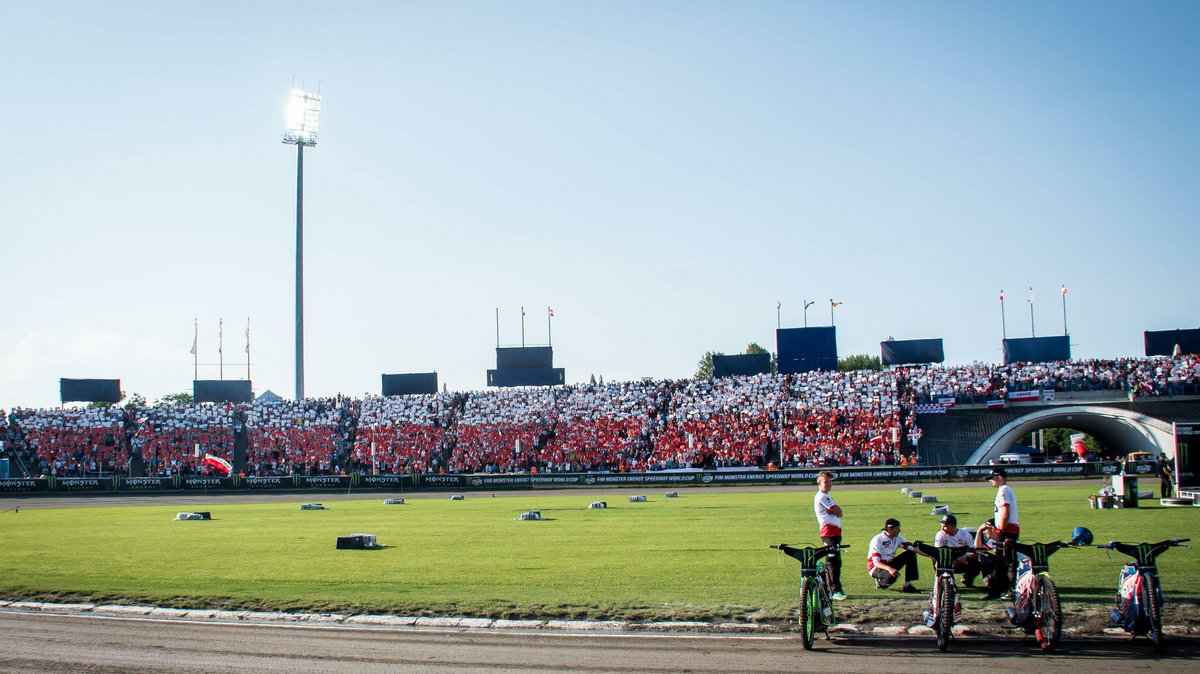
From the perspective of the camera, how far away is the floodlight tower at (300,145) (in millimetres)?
69062

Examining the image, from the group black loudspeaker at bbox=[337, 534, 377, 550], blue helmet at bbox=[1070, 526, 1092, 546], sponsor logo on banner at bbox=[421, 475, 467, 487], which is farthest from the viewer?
sponsor logo on banner at bbox=[421, 475, 467, 487]

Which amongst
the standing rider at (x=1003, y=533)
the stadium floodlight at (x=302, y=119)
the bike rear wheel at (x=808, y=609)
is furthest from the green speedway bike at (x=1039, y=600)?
the stadium floodlight at (x=302, y=119)

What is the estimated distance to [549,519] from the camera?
29719 millimetres

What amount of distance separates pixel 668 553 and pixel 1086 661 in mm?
9919

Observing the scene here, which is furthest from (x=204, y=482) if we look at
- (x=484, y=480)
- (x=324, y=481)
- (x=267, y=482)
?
(x=484, y=480)

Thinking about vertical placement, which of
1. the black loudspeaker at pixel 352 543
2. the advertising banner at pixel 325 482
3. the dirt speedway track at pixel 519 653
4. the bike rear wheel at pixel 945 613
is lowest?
the advertising banner at pixel 325 482

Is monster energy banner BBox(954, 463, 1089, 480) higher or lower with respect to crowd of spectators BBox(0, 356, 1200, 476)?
lower

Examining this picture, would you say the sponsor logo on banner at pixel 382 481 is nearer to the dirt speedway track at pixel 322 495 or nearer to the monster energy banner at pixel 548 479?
the monster energy banner at pixel 548 479

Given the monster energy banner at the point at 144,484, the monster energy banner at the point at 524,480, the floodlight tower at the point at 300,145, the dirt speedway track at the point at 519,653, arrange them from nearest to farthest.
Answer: the dirt speedway track at the point at 519,653, the monster energy banner at the point at 524,480, the monster energy banner at the point at 144,484, the floodlight tower at the point at 300,145

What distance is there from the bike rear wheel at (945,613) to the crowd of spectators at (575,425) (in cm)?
4293

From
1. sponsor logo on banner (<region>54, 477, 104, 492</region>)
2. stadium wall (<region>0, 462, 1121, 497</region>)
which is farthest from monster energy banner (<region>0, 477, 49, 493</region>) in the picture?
sponsor logo on banner (<region>54, 477, 104, 492</region>)

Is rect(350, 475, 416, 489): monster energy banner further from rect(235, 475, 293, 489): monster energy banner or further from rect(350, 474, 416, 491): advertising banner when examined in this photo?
rect(235, 475, 293, 489): monster energy banner

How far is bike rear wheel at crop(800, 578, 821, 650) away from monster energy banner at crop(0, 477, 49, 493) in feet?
181

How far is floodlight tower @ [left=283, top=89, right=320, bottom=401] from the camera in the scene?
6906 centimetres
